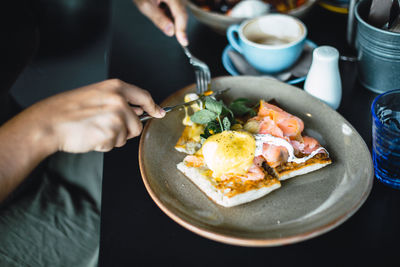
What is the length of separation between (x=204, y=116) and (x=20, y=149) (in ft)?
1.72

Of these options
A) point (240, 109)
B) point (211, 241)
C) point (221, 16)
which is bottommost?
point (211, 241)

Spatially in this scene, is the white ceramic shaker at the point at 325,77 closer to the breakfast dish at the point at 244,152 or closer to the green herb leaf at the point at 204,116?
the breakfast dish at the point at 244,152

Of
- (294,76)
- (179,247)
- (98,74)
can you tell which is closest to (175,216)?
(179,247)

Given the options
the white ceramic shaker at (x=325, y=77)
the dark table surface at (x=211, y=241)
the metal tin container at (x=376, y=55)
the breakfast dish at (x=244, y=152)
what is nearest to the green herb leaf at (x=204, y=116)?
the breakfast dish at (x=244, y=152)

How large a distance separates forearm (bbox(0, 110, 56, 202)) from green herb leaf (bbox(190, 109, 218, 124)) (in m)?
0.42

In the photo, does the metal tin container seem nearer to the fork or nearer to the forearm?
the fork

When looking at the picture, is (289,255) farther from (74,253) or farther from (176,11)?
(176,11)

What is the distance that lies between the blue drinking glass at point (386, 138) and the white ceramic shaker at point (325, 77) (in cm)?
19

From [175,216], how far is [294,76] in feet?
2.57

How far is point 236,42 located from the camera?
1502 millimetres

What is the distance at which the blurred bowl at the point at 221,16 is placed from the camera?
1.55 meters

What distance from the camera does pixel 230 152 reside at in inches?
40.0

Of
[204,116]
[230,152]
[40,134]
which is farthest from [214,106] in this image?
[40,134]

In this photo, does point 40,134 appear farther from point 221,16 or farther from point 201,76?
point 221,16
